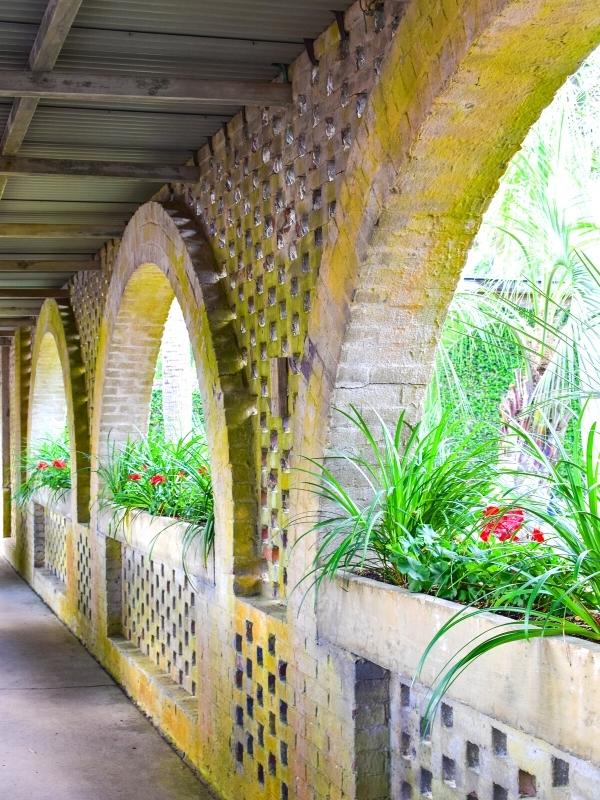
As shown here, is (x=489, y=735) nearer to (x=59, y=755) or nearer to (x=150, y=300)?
(x=59, y=755)

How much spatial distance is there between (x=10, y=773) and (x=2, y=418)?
11.9 metres

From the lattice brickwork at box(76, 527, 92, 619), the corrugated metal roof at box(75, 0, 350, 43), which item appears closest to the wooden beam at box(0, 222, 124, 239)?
the lattice brickwork at box(76, 527, 92, 619)

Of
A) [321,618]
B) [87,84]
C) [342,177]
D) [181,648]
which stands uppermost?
[87,84]

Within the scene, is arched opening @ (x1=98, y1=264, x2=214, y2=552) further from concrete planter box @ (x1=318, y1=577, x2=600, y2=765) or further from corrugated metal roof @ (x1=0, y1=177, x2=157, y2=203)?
concrete planter box @ (x1=318, y1=577, x2=600, y2=765)

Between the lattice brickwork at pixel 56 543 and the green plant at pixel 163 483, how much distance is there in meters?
2.59

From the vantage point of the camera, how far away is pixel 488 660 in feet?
10.2

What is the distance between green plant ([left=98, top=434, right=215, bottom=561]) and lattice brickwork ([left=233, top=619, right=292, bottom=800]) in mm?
827

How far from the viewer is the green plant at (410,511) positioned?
12.2ft

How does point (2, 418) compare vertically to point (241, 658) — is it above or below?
above

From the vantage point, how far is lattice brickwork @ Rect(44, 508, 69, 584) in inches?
464

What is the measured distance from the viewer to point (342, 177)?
4340 millimetres

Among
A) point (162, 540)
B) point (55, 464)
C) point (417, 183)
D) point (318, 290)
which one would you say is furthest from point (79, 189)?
point (55, 464)

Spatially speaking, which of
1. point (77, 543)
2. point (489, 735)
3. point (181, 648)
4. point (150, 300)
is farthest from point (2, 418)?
point (489, 735)

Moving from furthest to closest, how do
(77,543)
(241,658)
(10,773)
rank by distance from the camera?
(77,543)
(10,773)
(241,658)
